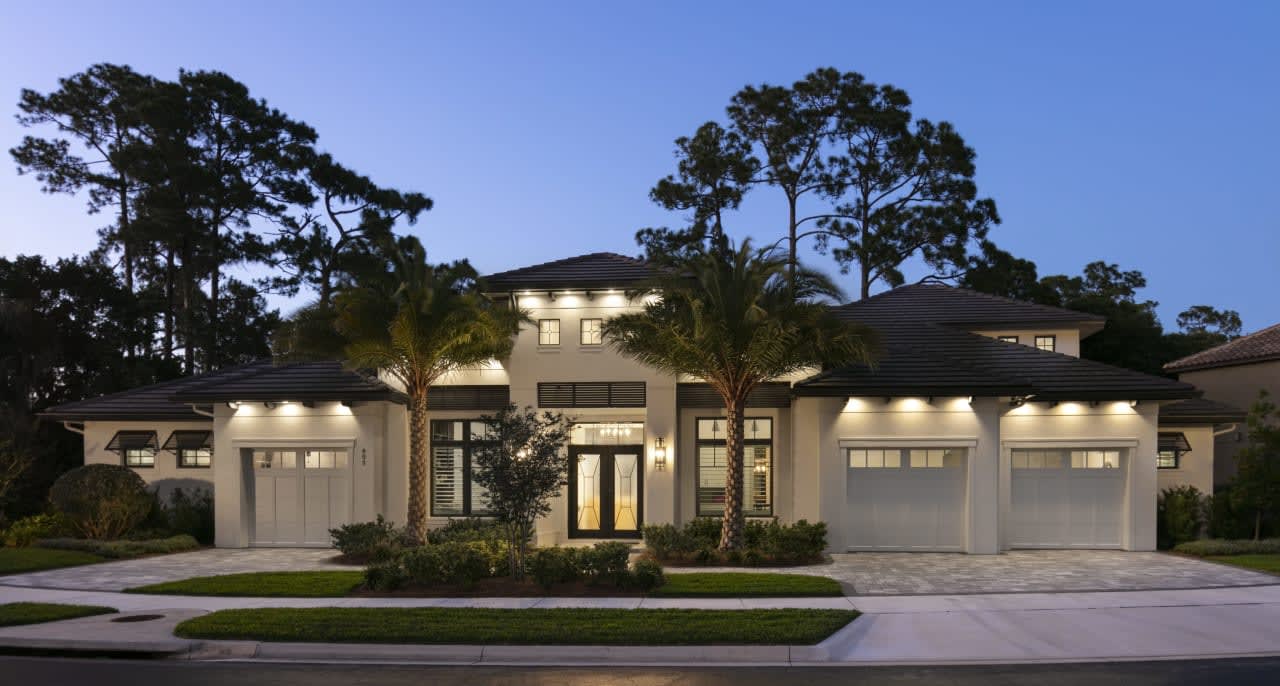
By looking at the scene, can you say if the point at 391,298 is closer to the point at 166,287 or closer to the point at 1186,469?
the point at 1186,469

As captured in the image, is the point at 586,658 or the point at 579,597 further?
the point at 579,597

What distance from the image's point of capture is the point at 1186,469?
2236 cm

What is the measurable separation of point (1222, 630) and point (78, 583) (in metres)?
17.2

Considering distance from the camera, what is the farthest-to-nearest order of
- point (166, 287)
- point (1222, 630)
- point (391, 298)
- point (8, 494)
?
point (166, 287)
point (8, 494)
point (391, 298)
point (1222, 630)

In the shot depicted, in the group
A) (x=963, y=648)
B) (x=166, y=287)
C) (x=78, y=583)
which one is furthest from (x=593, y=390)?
(x=166, y=287)

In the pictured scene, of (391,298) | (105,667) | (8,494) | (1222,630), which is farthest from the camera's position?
(8,494)

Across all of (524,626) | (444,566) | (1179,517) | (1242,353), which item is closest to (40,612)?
(444,566)

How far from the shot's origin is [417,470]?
19.5 metres

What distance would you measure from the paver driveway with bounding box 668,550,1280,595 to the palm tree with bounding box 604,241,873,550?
111 inches

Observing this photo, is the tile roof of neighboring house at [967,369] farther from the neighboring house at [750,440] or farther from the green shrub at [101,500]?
the green shrub at [101,500]

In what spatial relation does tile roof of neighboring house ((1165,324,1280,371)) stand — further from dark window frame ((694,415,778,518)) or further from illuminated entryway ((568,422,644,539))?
illuminated entryway ((568,422,644,539))

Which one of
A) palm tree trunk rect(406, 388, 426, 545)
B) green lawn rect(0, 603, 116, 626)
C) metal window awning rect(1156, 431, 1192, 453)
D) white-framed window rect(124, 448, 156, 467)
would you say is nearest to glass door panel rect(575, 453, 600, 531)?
palm tree trunk rect(406, 388, 426, 545)

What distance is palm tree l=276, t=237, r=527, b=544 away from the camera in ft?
61.5

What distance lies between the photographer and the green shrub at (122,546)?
19.9 metres
